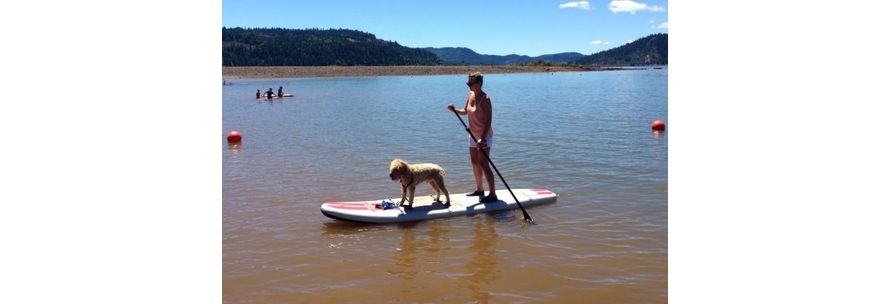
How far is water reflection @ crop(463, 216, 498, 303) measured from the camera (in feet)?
18.0

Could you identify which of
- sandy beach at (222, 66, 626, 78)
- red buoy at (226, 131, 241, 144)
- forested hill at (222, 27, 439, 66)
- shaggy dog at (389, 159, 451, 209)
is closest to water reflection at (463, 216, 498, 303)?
shaggy dog at (389, 159, 451, 209)

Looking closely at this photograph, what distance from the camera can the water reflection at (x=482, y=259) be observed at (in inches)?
216

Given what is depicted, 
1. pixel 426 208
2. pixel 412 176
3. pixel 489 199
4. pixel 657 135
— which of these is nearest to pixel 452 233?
pixel 426 208

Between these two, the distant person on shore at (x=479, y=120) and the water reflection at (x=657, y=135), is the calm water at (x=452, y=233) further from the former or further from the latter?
the distant person on shore at (x=479, y=120)

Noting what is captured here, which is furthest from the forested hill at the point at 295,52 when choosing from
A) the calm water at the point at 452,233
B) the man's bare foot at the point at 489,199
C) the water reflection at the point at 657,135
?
the man's bare foot at the point at 489,199

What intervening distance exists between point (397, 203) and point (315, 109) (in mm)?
21628

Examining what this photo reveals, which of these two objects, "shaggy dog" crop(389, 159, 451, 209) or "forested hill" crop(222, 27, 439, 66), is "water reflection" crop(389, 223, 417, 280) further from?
"forested hill" crop(222, 27, 439, 66)

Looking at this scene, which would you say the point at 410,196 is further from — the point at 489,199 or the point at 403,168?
the point at 489,199

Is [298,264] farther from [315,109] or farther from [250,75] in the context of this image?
[250,75]

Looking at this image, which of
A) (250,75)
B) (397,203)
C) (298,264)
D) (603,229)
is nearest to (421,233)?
(397,203)

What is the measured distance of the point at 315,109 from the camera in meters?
28.8

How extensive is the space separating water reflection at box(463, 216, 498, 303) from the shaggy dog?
0.79 metres

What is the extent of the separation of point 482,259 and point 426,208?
1.87 metres

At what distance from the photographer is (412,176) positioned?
306 inches
